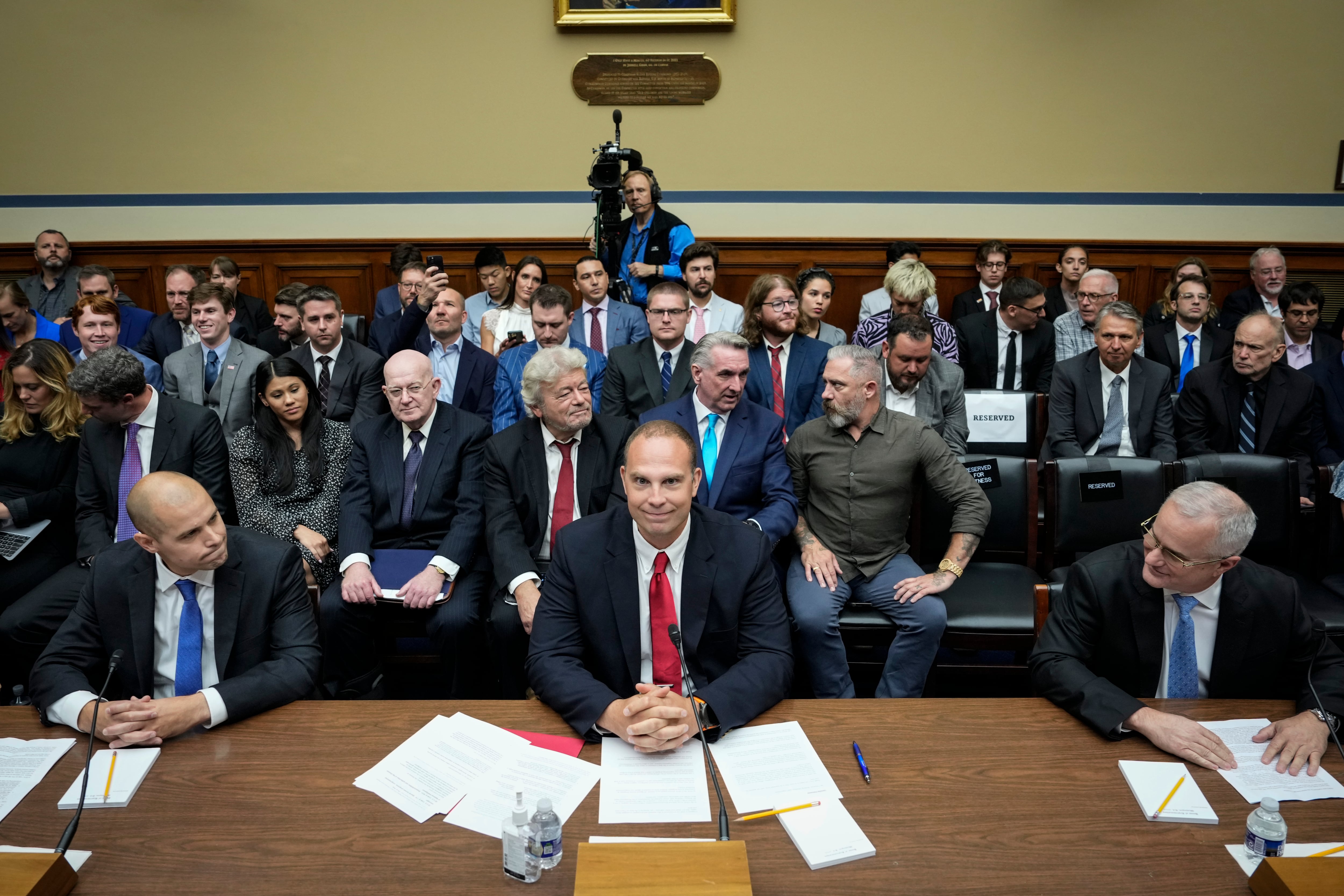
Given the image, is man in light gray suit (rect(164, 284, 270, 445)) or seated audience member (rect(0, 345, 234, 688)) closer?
seated audience member (rect(0, 345, 234, 688))

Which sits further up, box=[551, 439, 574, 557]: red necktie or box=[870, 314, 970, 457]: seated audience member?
box=[870, 314, 970, 457]: seated audience member

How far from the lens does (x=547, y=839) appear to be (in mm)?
1461

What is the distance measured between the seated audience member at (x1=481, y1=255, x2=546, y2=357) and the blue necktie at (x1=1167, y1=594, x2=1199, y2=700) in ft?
12.9

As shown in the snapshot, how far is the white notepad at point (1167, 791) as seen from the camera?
5.22 feet

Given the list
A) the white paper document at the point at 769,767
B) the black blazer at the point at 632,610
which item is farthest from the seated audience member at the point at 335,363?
the white paper document at the point at 769,767

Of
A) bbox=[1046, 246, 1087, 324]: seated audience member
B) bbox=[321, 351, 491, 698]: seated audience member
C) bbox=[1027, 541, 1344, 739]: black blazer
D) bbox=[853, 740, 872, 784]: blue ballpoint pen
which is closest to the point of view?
bbox=[853, 740, 872, 784]: blue ballpoint pen

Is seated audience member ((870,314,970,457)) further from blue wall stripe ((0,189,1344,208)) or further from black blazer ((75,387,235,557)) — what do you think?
blue wall stripe ((0,189,1344,208))

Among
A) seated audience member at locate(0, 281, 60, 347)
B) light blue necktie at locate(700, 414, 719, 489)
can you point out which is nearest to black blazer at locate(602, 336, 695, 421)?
light blue necktie at locate(700, 414, 719, 489)

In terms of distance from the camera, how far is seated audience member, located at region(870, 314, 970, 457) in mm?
3760

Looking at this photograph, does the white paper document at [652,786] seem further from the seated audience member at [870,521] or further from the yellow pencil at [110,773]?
the seated audience member at [870,521]

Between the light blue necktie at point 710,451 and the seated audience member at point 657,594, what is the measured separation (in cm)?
109

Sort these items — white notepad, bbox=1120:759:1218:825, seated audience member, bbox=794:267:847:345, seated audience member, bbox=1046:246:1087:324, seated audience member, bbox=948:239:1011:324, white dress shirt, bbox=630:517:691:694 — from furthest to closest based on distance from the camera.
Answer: seated audience member, bbox=1046:246:1087:324
seated audience member, bbox=948:239:1011:324
seated audience member, bbox=794:267:847:345
white dress shirt, bbox=630:517:691:694
white notepad, bbox=1120:759:1218:825

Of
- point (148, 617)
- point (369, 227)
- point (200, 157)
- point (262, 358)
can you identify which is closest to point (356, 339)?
point (262, 358)

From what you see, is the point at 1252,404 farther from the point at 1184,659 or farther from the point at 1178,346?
the point at 1184,659
